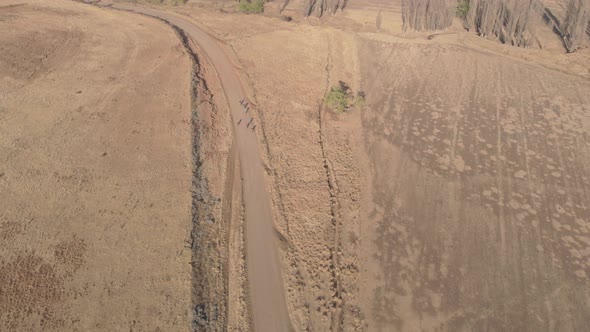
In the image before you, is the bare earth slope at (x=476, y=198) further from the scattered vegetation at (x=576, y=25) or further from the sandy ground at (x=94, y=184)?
the sandy ground at (x=94, y=184)

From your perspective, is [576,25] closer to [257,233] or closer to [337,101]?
[337,101]

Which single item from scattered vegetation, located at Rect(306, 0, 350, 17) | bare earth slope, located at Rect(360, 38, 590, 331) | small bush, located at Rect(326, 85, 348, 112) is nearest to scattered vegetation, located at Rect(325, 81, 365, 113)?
small bush, located at Rect(326, 85, 348, 112)

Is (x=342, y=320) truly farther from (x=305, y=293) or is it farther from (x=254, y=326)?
(x=254, y=326)

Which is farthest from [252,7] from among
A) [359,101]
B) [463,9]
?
[463,9]

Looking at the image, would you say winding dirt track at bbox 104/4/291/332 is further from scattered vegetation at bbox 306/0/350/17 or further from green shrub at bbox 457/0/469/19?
green shrub at bbox 457/0/469/19

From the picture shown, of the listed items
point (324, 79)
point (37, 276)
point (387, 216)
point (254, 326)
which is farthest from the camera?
point (324, 79)

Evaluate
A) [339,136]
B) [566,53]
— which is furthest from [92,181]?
[566,53]

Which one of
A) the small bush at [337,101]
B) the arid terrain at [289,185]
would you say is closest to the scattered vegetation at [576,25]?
the arid terrain at [289,185]

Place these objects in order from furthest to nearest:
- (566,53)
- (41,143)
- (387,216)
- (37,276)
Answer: (566,53) → (41,143) → (387,216) → (37,276)
